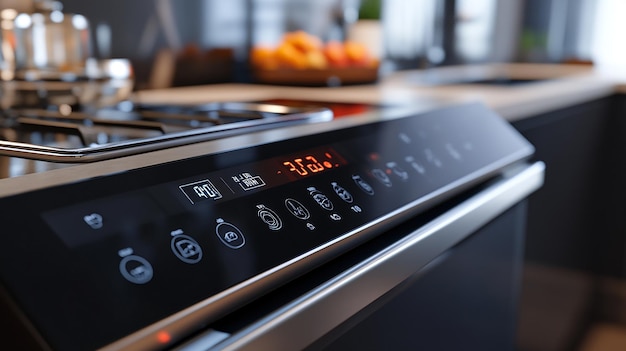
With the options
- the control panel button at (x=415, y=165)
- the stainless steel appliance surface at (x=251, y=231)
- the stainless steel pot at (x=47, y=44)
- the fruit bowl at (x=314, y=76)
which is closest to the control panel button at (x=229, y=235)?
the stainless steel appliance surface at (x=251, y=231)

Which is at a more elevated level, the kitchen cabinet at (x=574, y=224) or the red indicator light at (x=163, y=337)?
the red indicator light at (x=163, y=337)

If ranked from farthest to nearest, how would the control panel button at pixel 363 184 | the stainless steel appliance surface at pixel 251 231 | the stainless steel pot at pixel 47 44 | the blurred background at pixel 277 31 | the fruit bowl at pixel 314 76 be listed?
the fruit bowl at pixel 314 76 < the blurred background at pixel 277 31 < the stainless steel pot at pixel 47 44 < the control panel button at pixel 363 184 < the stainless steel appliance surface at pixel 251 231

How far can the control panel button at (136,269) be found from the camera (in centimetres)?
33

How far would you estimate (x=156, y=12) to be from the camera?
120 centimetres

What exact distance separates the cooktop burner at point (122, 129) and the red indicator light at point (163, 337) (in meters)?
0.15

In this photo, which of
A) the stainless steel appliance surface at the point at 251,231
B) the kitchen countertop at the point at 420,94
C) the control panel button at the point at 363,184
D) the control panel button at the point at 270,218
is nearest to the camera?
the stainless steel appliance surface at the point at 251,231

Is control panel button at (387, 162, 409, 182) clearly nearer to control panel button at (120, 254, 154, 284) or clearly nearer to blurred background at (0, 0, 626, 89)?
control panel button at (120, 254, 154, 284)

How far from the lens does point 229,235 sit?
0.39 meters

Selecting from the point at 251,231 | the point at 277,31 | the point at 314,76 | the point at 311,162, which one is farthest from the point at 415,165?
the point at 277,31

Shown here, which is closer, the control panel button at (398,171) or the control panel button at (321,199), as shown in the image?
the control panel button at (321,199)

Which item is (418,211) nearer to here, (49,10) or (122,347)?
(122,347)

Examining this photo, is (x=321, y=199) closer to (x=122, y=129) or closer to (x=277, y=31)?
(x=122, y=129)

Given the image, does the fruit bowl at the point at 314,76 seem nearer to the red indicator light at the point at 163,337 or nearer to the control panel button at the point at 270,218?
the control panel button at the point at 270,218

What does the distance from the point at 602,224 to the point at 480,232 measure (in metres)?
1.25
